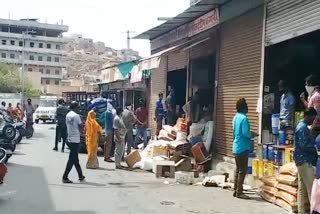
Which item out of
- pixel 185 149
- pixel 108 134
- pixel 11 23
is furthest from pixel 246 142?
pixel 11 23

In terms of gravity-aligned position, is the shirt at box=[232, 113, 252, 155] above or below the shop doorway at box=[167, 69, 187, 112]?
below

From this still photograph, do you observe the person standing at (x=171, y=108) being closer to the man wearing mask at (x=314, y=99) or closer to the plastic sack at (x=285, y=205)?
the man wearing mask at (x=314, y=99)

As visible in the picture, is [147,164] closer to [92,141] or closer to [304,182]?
[92,141]

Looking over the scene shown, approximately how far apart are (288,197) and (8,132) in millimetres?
9611

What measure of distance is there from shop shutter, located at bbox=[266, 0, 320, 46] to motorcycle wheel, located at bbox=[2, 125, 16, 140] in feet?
27.3

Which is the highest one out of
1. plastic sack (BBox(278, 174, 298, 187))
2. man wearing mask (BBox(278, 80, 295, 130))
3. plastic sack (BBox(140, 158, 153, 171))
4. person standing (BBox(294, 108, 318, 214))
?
man wearing mask (BBox(278, 80, 295, 130))

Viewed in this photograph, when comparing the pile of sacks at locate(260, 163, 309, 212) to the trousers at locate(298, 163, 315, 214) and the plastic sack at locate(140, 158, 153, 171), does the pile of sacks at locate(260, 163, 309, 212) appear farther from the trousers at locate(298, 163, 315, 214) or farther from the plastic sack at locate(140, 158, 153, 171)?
the plastic sack at locate(140, 158, 153, 171)

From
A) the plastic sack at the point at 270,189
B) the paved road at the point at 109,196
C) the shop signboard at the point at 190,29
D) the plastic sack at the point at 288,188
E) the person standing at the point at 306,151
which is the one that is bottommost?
the paved road at the point at 109,196

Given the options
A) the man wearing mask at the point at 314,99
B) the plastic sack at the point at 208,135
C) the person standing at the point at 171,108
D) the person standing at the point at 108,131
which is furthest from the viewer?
the person standing at the point at 171,108

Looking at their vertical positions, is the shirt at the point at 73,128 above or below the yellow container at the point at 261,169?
above

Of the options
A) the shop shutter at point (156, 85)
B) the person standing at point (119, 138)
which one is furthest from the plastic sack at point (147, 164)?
the shop shutter at point (156, 85)

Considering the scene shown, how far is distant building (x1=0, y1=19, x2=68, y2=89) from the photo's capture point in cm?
11369

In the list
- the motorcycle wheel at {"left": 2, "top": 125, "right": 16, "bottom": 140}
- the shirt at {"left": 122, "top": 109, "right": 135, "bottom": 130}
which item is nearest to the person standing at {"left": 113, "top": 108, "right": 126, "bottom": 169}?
the shirt at {"left": 122, "top": 109, "right": 135, "bottom": 130}

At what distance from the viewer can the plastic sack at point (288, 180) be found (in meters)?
8.57
